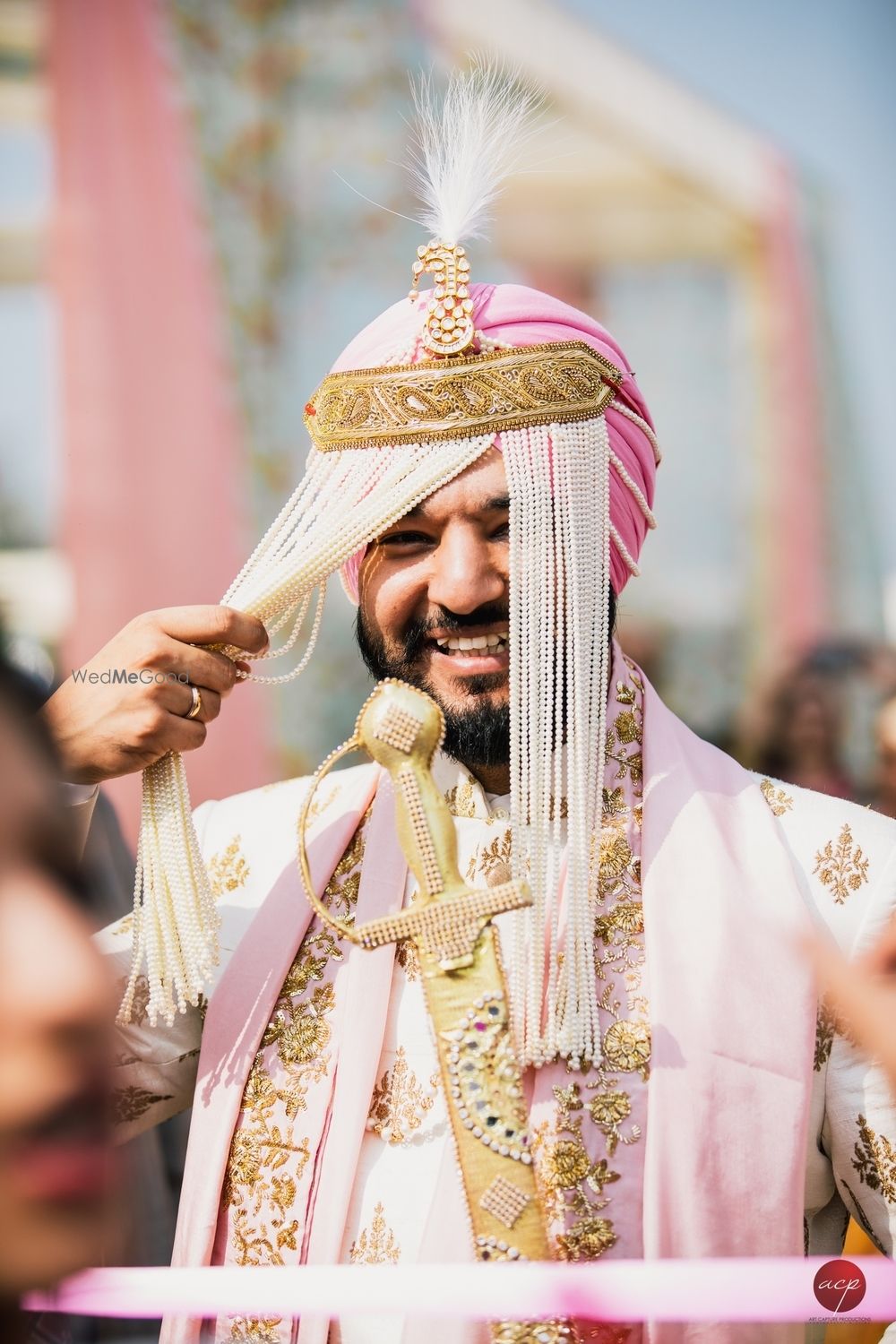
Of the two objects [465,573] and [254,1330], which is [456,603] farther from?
[254,1330]

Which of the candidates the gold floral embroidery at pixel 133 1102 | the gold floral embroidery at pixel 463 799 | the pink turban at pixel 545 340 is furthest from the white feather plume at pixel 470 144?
the gold floral embroidery at pixel 133 1102

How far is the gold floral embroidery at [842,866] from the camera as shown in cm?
160

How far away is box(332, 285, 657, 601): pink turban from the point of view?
1714mm

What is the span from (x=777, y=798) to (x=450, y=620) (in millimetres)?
537

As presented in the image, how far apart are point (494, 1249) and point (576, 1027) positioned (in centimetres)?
42

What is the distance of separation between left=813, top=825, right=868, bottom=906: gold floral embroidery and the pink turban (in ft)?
1.69

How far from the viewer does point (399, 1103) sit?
1581 millimetres

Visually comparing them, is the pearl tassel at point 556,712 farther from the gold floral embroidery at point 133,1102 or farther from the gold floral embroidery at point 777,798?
the gold floral embroidery at point 133,1102

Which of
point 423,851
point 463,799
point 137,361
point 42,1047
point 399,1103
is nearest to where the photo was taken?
point 42,1047

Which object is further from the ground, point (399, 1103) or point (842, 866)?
point (842, 866)

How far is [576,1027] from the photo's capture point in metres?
1.49

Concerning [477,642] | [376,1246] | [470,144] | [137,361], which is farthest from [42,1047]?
[137,361]

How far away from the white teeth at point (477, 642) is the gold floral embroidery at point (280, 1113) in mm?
417

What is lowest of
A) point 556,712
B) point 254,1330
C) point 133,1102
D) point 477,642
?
point 254,1330
